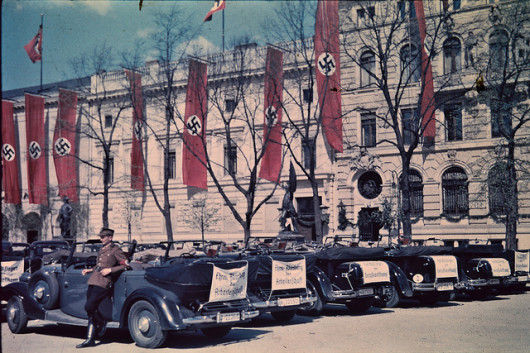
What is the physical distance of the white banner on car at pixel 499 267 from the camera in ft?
56.8

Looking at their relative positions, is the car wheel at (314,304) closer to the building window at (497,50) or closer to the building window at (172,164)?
the building window at (497,50)

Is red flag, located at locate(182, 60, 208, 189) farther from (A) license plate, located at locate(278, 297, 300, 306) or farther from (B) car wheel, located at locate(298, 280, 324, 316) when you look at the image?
(A) license plate, located at locate(278, 297, 300, 306)

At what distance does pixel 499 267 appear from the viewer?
17578mm

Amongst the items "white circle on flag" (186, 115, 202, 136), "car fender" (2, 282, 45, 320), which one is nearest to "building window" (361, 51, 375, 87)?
"white circle on flag" (186, 115, 202, 136)

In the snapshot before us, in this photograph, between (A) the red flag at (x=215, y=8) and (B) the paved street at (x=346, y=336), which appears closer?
(B) the paved street at (x=346, y=336)

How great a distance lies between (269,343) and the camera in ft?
33.8

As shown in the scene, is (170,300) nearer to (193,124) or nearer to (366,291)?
(366,291)

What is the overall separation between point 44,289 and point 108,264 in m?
1.85

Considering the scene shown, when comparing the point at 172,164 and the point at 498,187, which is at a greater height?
the point at 172,164

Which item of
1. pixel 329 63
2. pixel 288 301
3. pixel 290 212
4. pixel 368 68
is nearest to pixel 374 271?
pixel 288 301

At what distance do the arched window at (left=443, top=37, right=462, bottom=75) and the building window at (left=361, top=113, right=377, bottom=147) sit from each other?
5.05 metres

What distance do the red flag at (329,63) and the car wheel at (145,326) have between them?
20.1 metres

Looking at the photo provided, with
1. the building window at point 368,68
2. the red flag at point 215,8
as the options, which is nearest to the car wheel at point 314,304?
the red flag at point 215,8

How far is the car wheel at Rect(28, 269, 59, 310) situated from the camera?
441 inches
